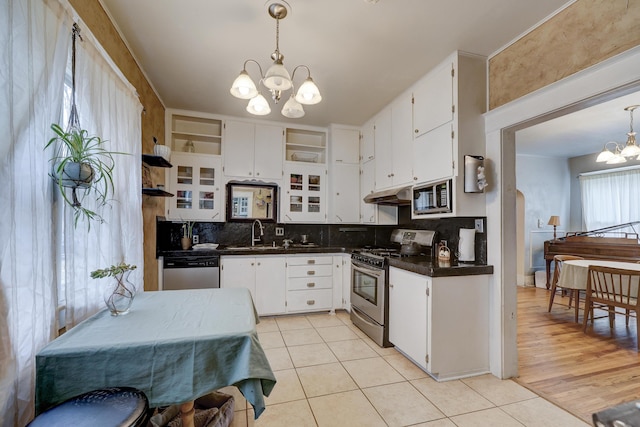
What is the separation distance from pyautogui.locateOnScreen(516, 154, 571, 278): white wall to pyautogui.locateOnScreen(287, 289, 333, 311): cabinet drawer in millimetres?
4666

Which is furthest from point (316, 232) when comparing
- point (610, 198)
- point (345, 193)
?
point (610, 198)

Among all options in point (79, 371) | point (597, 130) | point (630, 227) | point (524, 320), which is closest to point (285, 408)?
point (79, 371)

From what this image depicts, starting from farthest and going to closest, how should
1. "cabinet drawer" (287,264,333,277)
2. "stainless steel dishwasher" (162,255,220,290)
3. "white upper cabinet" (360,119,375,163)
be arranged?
"white upper cabinet" (360,119,375,163), "cabinet drawer" (287,264,333,277), "stainless steel dishwasher" (162,255,220,290)

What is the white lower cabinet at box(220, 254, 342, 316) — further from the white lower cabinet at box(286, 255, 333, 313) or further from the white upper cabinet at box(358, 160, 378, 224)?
the white upper cabinet at box(358, 160, 378, 224)

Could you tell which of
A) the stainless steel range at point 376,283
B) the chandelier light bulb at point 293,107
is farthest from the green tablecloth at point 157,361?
the stainless steel range at point 376,283

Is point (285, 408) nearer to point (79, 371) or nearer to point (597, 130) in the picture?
point (79, 371)

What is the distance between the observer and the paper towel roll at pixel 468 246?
8.18 ft

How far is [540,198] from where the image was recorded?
237 inches

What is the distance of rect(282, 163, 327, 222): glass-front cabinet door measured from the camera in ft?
13.4

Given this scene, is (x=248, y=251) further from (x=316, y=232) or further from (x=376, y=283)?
(x=376, y=283)

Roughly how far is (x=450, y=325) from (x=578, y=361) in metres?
1.47

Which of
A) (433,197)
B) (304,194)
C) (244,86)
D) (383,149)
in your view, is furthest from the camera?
(304,194)

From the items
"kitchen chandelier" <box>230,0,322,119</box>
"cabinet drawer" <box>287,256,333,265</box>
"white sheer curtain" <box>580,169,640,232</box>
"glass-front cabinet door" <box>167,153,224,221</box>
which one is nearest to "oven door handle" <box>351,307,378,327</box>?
"cabinet drawer" <box>287,256,333,265</box>

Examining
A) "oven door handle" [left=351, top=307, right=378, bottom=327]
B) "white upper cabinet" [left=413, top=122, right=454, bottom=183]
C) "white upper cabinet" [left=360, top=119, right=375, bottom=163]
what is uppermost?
"white upper cabinet" [left=360, top=119, right=375, bottom=163]
